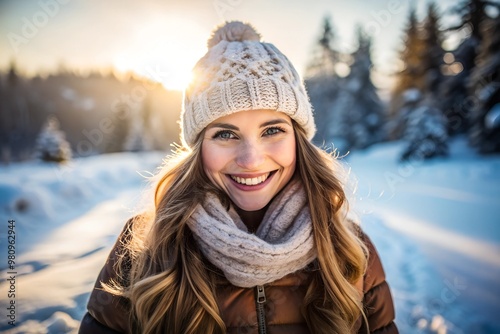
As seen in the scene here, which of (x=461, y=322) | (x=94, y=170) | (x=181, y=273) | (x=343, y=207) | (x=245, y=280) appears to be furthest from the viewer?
(x=94, y=170)

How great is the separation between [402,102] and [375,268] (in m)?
21.4

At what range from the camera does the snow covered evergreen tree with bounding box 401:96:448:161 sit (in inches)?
522

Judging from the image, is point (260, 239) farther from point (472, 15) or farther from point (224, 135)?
point (472, 15)

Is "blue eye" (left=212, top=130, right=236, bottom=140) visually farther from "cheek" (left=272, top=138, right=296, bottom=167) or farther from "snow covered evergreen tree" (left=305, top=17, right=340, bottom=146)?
"snow covered evergreen tree" (left=305, top=17, right=340, bottom=146)

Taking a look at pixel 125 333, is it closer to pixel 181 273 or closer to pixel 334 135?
pixel 181 273

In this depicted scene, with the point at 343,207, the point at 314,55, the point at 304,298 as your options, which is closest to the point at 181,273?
the point at 304,298

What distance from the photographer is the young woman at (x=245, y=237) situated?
5.11 feet

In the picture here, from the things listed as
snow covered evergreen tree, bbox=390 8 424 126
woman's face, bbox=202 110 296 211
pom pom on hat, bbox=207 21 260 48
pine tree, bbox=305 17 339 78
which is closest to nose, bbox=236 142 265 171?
woman's face, bbox=202 110 296 211

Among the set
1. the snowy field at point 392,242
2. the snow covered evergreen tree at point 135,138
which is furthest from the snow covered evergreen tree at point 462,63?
the snow covered evergreen tree at point 135,138

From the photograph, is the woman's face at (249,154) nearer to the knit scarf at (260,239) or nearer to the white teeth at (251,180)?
the white teeth at (251,180)

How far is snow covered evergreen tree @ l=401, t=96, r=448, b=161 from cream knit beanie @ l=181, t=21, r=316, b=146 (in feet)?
47.9

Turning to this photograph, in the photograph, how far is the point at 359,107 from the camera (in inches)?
891

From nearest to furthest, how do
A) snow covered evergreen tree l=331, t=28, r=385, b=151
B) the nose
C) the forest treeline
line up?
1. the nose
2. the forest treeline
3. snow covered evergreen tree l=331, t=28, r=385, b=151

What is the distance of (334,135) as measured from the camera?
76.6ft
